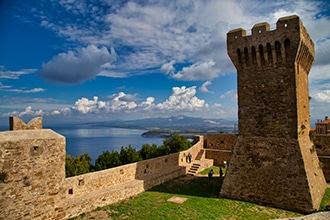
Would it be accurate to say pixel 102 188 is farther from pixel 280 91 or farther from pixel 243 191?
pixel 280 91

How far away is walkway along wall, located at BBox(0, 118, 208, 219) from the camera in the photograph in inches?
294

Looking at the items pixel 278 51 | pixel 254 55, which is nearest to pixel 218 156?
pixel 254 55

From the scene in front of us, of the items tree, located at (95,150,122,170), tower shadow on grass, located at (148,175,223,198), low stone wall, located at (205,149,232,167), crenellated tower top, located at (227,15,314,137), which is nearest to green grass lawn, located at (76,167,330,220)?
tower shadow on grass, located at (148,175,223,198)

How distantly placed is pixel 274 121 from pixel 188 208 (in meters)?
5.81

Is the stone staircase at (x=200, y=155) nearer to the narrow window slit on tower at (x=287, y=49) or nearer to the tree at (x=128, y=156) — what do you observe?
the tree at (x=128, y=156)

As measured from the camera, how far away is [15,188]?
757 centimetres

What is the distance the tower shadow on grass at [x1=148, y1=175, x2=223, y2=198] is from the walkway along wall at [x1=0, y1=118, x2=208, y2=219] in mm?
2948

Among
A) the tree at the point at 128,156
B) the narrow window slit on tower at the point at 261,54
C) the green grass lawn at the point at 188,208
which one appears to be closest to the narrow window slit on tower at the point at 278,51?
the narrow window slit on tower at the point at 261,54

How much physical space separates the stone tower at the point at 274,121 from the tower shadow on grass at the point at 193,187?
1.23 meters

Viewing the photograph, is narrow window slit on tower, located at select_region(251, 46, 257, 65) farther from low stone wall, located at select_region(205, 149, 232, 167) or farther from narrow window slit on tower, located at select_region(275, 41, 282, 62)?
low stone wall, located at select_region(205, 149, 232, 167)

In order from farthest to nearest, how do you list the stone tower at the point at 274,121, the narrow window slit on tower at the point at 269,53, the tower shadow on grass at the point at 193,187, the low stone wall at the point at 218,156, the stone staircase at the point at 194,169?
the low stone wall at the point at 218,156 → the stone staircase at the point at 194,169 → the tower shadow on grass at the point at 193,187 → the narrow window slit on tower at the point at 269,53 → the stone tower at the point at 274,121

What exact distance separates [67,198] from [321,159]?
14516mm

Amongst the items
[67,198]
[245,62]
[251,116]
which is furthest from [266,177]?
[67,198]

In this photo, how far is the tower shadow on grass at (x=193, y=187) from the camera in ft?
41.1
